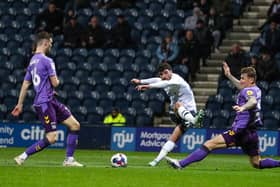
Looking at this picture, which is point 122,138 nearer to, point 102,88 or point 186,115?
point 102,88

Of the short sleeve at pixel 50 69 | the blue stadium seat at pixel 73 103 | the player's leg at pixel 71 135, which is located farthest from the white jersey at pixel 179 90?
the blue stadium seat at pixel 73 103

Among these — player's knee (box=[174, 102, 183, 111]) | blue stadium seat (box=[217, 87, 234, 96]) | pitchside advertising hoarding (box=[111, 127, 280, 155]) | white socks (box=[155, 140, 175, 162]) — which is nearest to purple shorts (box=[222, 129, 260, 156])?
white socks (box=[155, 140, 175, 162])

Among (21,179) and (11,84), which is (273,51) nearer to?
(11,84)

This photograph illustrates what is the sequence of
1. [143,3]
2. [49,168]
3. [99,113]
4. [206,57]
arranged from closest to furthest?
[49,168]
[99,113]
[206,57]
[143,3]

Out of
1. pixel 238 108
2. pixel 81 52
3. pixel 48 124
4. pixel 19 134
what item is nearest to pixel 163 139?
pixel 19 134

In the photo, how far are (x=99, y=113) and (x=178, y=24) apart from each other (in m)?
4.72

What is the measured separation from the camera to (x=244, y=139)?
16234mm

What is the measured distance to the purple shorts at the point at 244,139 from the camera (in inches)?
636

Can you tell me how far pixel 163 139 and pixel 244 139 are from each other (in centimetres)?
962

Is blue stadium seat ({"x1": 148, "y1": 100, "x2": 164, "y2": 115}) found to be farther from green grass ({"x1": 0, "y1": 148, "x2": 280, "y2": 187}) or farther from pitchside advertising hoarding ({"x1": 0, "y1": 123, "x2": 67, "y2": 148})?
green grass ({"x1": 0, "y1": 148, "x2": 280, "y2": 187})

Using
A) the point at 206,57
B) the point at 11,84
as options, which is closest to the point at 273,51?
the point at 206,57

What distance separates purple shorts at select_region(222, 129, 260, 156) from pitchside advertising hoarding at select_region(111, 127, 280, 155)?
897 centimetres

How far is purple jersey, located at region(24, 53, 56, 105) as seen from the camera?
16.3 m

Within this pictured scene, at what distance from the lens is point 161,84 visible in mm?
17328
